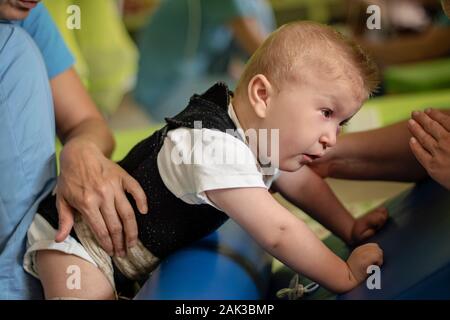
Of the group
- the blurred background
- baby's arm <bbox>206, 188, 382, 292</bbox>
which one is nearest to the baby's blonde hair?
baby's arm <bbox>206, 188, 382, 292</bbox>

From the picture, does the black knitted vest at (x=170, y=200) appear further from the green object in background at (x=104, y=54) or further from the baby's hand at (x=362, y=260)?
the green object in background at (x=104, y=54)

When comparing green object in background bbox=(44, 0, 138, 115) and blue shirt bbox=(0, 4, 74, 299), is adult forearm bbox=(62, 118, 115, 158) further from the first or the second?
green object in background bbox=(44, 0, 138, 115)

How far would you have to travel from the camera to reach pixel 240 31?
1649mm

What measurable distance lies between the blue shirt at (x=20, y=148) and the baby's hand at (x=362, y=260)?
384 mm

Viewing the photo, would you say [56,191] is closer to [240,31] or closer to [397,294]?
[397,294]

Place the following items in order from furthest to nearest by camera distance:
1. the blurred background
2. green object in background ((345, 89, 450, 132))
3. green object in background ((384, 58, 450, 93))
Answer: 1. green object in background ((384, 58, 450, 93))
2. the blurred background
3. green object in background ((345, 89, 450, 132))

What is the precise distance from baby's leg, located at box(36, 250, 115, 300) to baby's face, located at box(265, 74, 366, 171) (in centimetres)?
25

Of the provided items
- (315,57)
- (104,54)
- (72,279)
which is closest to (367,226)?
(315,57)

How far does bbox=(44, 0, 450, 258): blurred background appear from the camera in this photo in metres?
1.58

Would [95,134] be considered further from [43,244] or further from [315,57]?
[315,57]

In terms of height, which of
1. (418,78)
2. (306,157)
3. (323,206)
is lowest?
(418,78)

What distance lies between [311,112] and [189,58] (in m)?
1.19

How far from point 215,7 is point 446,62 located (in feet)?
2.80

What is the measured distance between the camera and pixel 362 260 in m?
0.73
